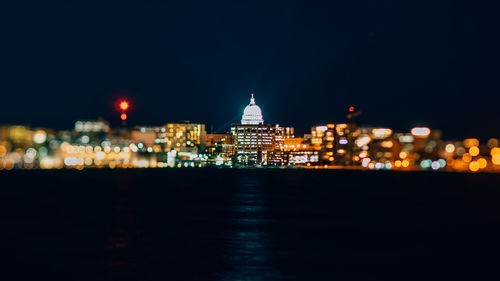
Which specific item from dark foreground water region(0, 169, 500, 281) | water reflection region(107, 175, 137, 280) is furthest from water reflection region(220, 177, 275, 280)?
water reflection region(107, 175, 137, 280)

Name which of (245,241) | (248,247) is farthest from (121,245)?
(245,241)

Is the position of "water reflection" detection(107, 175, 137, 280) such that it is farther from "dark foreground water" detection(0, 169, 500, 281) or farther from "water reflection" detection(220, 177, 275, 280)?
"water reflection" detection(220, 177, 275, 280)

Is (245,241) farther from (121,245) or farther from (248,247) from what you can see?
(121,245)

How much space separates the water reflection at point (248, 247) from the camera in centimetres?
2494

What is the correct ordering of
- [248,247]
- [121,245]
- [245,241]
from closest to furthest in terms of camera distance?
[121,245], [248,247], [245,241]

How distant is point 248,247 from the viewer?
32188mm

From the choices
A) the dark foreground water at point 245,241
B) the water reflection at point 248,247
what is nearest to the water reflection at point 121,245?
the dark foreground water at point 245,241

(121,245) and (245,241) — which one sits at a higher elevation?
(121,245)

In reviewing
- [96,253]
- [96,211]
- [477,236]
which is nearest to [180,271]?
[96,253]

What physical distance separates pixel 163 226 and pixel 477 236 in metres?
18.8

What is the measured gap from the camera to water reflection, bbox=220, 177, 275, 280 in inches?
982

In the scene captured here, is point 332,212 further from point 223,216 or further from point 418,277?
point 418,277

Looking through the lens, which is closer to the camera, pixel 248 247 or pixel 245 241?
pixel 248 247

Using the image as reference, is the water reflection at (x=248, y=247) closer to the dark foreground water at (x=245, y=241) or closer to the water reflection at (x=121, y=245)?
the dark foreground water at (x=245, y=241)
